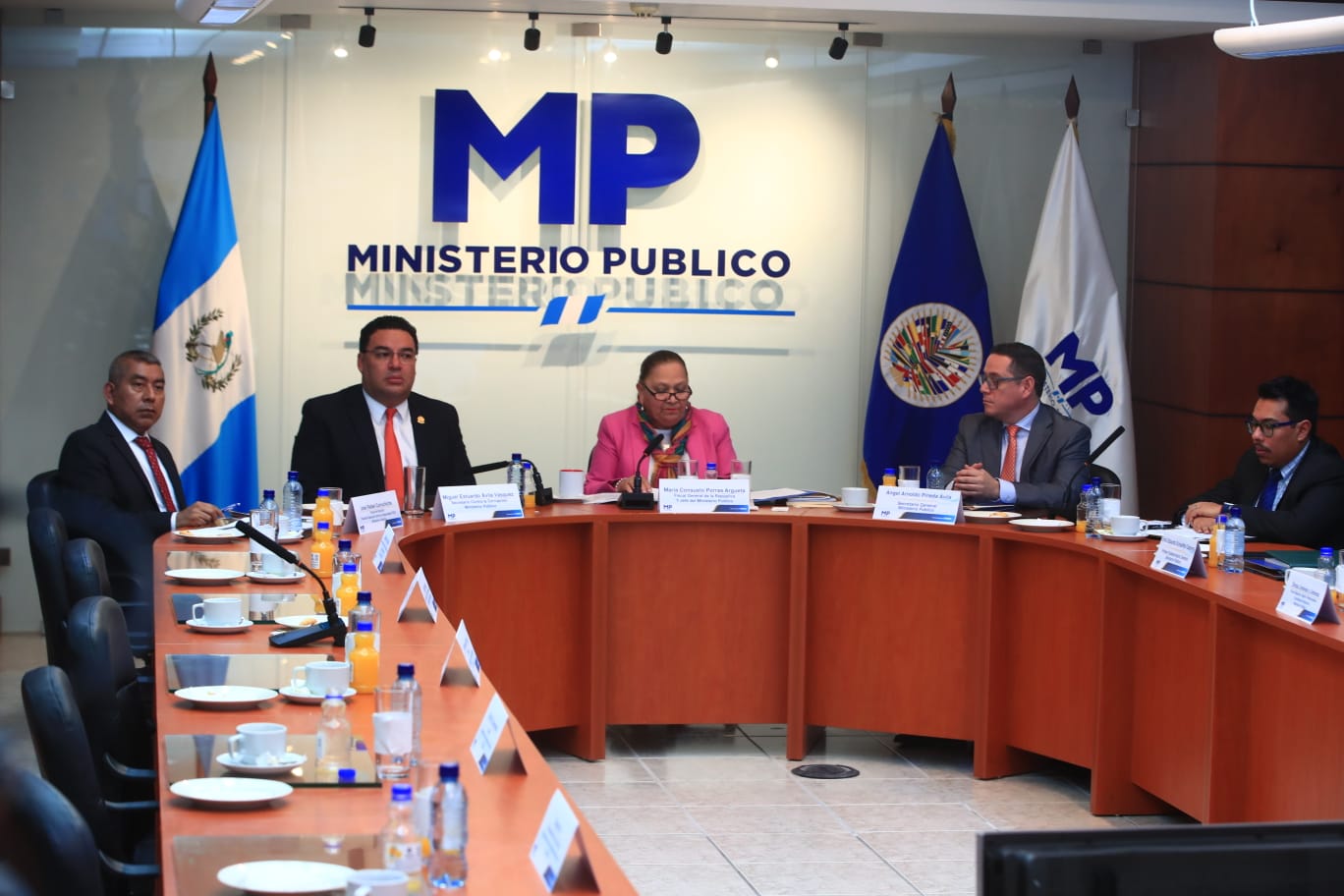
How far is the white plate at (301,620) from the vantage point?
3848 mm

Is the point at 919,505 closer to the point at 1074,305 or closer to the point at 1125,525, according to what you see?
the point at 1125,525

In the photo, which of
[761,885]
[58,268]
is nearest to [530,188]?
[58,268]

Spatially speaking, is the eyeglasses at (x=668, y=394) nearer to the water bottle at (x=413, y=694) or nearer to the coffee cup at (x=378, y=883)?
the water bottle at (x=413, y=694)

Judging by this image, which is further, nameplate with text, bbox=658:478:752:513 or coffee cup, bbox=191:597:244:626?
nameplate with text, bbox=658:478:752:513

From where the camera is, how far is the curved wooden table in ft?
17.1

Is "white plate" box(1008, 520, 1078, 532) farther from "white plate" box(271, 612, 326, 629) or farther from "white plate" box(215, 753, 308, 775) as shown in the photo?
"white plate" box(215, 753, 308, 775)

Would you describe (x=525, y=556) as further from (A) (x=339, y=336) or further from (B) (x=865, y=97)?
(B) (x=865, y=97)

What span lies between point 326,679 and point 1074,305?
5220mm

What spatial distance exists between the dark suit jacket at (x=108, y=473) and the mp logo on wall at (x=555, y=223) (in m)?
2.00

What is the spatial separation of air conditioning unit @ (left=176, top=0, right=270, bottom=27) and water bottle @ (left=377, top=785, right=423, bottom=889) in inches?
120

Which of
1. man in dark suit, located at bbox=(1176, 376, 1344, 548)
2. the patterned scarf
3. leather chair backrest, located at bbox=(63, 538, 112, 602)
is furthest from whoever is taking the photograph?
the patterned scarf

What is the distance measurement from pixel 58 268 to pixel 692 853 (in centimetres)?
441

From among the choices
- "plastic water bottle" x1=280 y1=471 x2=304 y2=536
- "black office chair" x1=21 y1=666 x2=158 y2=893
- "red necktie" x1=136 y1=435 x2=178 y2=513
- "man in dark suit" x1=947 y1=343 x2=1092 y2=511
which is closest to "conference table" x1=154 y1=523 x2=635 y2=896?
"black office chair" x1=21 y1=666 x2=158 y2=893

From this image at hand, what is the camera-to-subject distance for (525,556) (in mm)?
5711
